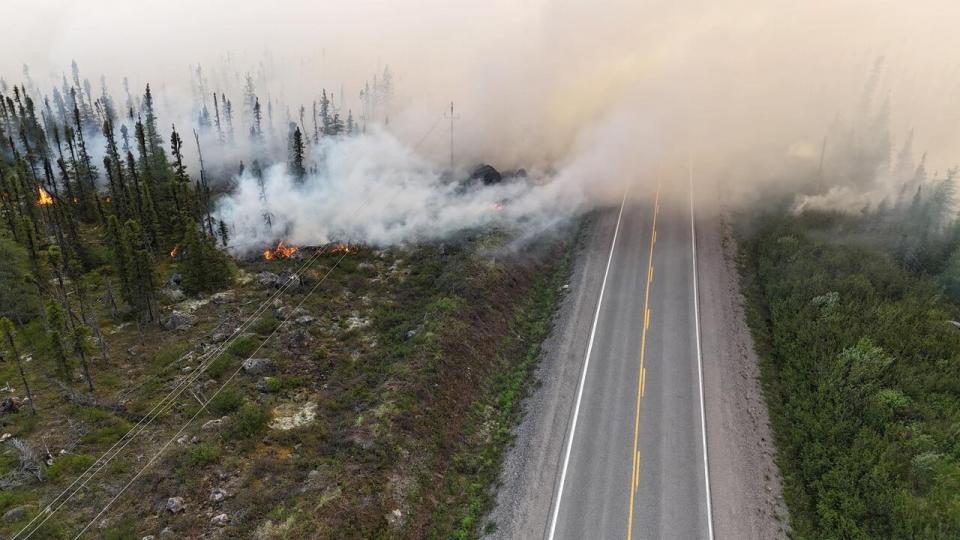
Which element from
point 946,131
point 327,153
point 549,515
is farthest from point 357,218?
point 946,131

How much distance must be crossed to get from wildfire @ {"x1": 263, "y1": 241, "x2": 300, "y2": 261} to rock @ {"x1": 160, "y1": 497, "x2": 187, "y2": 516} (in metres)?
32.7

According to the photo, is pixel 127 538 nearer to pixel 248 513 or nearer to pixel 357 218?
pixel 248 513

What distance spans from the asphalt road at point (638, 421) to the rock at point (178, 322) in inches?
1325

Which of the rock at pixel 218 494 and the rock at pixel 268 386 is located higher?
the rock at pixel 218 494

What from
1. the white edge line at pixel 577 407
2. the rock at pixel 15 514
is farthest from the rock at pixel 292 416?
the white edge line at pixel 577 407

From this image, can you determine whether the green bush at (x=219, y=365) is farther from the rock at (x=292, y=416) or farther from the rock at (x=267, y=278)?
the rock at (x=267, y=278)

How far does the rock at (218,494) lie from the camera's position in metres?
25.5

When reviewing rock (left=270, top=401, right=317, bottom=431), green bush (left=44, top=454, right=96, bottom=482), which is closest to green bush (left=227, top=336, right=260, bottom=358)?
rock (left=270, top=401, right=317, bottom=431)

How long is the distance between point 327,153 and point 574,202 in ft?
124

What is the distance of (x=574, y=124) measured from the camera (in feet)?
291

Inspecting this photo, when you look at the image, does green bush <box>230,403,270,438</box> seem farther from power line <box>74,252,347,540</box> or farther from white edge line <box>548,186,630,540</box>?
white edge line <box>548,186,630,540</box>

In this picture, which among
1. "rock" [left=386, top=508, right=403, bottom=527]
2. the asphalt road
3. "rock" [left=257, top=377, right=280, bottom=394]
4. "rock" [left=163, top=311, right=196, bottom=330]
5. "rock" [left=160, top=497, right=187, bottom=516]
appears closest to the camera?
"rock" [left=386, top=508, right=403, bottom=527]

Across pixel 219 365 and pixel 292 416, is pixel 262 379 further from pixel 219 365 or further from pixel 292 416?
Result: pixel 292 416

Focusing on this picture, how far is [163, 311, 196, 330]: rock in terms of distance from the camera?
4369cm
